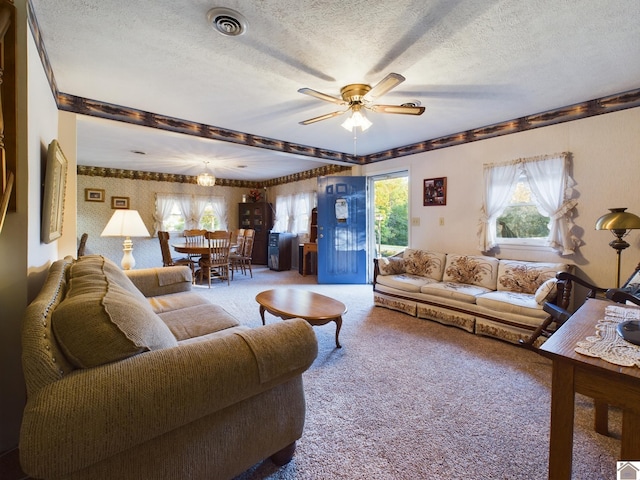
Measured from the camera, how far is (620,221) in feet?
7.83

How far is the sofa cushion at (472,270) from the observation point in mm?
3467

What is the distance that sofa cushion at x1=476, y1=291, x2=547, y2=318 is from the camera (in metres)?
2.69

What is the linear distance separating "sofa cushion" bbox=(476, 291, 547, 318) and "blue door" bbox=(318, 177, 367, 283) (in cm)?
255

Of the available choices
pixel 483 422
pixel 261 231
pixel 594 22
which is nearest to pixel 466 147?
pixel 594 22

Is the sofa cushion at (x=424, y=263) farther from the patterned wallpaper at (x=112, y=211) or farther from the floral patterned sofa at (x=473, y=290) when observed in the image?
the patterned wallpaper at (x=112, y=211)

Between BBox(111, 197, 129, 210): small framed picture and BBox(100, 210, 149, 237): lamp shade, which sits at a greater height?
BBox(111, 197, 129, 210): small framed picture

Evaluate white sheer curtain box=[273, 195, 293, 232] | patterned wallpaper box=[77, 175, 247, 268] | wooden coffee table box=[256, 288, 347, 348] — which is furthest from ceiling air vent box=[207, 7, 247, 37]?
patterned wallpaper box=[77, 175, 247, 268]

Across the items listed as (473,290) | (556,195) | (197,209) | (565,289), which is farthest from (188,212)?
(565,289)

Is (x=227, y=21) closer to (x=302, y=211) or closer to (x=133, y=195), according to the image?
(x=302, y=211)

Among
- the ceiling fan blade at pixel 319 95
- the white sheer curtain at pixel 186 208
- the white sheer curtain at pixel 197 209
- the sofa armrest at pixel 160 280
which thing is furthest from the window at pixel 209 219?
the ceiling fan blade at pixel 319 95

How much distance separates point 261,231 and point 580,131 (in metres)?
6.43

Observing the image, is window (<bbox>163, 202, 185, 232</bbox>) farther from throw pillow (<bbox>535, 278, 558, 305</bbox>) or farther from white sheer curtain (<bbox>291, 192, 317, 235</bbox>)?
throw pillow (<bbox>535, 278, 558, 305</bbox>)

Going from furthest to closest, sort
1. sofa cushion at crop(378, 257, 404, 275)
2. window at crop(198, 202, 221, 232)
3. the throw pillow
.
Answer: window at crop(198, 202, 221, 232)
sofa cushion at crop(378, 257, 404, 275)
the throw pillow

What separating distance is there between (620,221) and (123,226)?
4.45 m
